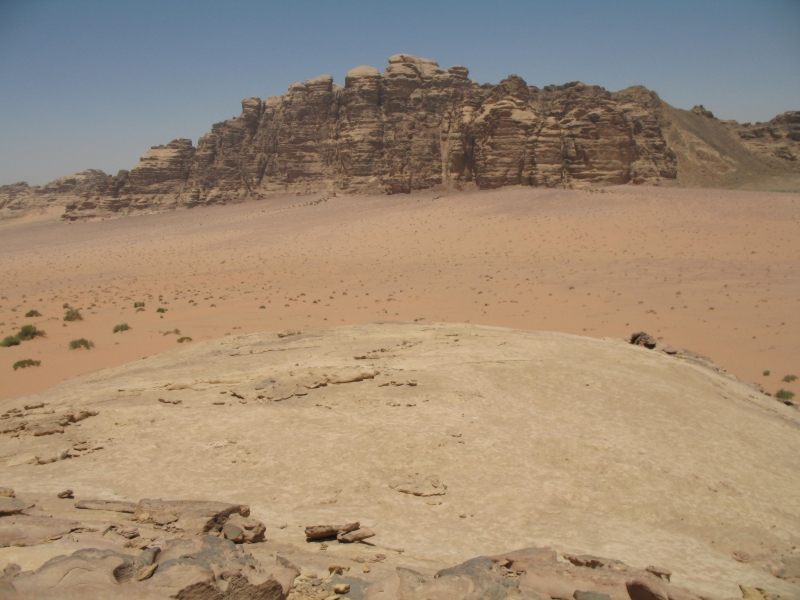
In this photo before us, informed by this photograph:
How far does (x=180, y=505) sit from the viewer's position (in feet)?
15.8

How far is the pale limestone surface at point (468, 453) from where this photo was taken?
5.24 m

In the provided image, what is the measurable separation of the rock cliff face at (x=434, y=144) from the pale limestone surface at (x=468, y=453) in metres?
50.9

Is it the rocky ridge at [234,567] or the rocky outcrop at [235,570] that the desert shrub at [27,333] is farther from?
the rocky outcrop at [235,570]

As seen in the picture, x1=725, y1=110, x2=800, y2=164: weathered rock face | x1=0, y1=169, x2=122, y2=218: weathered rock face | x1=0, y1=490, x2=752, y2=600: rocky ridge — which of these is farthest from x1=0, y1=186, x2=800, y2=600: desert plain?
x1=0, y1=169, x2=122, y2=218: weathered rock face

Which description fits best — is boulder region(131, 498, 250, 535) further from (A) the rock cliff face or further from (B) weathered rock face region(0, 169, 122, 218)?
(B) weathered rock face region(0, 169, 122, 218)

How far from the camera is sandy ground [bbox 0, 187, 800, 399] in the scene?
19.4 meters

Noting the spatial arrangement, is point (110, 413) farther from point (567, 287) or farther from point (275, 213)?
point (275, 213)

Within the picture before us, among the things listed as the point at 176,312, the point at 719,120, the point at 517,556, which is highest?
the point at 719,120

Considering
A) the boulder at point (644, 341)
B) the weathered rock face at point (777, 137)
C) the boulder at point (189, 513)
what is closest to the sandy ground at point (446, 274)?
the boulder at point (644, 341)

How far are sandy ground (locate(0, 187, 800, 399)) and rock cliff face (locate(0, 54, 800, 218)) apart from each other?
4603 mm

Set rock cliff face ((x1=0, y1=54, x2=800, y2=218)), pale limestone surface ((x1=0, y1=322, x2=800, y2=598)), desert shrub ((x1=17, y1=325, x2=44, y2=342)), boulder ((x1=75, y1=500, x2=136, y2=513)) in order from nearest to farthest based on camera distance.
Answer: boulder ((x1=75, y1=500, x2=136, y2=513)) → pale limestone surface ((x1=0, y1=322, x2=800, y2=598)) → desert shrub ((x1=17, y1=325, x2=44, y2=342)) → rock cliff face ((x1=0, y1=54, x2=800, y2=218))

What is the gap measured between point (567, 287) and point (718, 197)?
32185 millimetres

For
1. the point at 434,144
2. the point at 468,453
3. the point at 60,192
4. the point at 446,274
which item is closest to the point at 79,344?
the point at 468,453

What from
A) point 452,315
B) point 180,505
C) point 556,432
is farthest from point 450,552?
point 452,315
